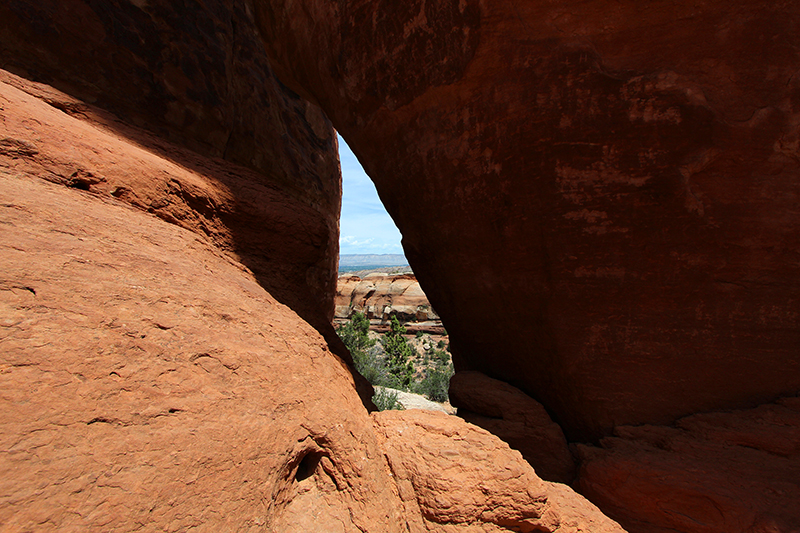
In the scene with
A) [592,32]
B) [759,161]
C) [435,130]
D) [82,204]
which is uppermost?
[592,32]

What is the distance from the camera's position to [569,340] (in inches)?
126

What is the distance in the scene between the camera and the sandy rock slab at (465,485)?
2.04 meters

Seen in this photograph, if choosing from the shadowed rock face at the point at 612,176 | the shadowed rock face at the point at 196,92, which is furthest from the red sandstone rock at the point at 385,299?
the shadowed rock face at the point at 612,176

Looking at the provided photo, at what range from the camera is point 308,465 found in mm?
1795

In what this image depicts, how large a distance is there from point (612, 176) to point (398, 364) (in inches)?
535

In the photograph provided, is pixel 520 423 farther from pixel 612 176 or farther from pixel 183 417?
pixel 183 417

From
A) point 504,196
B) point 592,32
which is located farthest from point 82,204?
point 592,32

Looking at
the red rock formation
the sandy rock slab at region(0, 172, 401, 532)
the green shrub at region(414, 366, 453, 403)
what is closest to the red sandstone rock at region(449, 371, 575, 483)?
the red rock formation

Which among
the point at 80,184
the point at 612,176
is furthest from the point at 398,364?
the point at 80,184

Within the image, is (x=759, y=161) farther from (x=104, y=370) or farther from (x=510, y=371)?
(x=104, y=370)

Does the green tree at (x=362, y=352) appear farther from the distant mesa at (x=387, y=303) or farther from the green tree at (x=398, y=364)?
the distant mesa at (x=387, y=303)

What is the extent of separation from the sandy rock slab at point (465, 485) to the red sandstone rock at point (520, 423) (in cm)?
64

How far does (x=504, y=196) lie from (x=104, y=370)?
288cm

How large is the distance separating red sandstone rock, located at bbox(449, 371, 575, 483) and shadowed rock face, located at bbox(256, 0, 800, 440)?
0.69 ft
